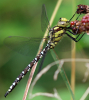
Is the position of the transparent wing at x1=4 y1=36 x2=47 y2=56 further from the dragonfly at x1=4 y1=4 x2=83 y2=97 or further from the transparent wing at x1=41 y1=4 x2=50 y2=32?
the transparent wing at x1=41 y1=4 x2=50 y2=32

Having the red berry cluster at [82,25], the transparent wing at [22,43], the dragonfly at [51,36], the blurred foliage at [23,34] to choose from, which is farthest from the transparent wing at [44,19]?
the blurred foliage at [23,34]

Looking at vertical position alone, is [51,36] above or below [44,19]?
below

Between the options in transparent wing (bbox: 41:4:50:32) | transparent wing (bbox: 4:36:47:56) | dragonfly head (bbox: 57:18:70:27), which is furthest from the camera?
transparent wing (bbox: 4:36:47:56)

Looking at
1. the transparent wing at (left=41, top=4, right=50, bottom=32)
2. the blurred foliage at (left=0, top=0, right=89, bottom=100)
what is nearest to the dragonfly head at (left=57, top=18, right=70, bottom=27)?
the transparent wing at (left=41, top=4, right=50, bottom=32)

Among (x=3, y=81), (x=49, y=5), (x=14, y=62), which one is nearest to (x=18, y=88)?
(x=3, y=81)

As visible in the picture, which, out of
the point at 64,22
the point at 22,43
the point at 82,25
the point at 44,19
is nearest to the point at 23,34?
the point at 22,43

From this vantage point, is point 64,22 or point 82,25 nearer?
point 82,25

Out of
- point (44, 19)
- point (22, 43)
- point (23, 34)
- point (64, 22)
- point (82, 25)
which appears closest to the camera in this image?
point (82, 25)

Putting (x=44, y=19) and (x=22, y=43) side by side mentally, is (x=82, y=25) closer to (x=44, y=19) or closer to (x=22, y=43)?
(x=44, y=19)

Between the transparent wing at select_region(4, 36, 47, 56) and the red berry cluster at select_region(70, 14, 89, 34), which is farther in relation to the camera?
the transparent wing at select_region(4, 36, 47, 56)
